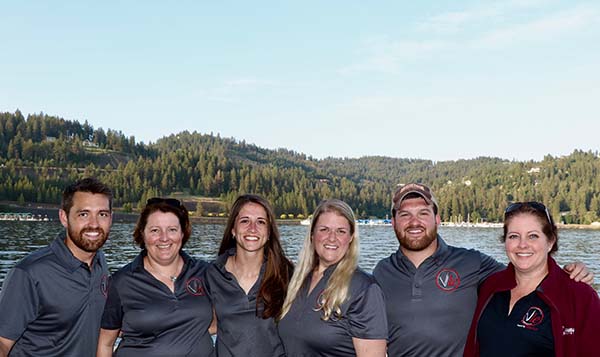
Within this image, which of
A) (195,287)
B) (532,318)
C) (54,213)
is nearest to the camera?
(532,318)

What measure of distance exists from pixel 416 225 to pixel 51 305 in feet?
11.7

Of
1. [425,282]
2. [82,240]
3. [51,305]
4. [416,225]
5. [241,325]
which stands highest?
[416,225]

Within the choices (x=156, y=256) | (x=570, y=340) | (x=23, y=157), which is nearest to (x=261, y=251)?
(x=156, y=256)

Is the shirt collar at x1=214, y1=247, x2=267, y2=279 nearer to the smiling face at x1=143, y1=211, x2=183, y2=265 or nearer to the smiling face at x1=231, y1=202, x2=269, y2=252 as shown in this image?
the smiling face at x1=231, y1=202, x2=269, y2=252

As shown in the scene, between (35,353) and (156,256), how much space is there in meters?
1.37

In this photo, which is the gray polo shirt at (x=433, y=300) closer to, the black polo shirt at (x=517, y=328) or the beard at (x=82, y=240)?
the black polo shirt at (x=517, y=328)

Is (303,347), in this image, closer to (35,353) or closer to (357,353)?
(357,353)

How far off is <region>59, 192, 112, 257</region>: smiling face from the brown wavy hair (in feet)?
4.08

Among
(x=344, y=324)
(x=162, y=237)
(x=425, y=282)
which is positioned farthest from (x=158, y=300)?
(x=425, y=282)

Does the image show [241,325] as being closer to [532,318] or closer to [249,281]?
[249,281]

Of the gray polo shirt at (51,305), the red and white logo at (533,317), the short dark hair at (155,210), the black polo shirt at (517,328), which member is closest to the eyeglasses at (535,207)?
the black polo shirt at (517,328)

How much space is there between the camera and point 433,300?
510 cm

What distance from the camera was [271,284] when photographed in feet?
17.1

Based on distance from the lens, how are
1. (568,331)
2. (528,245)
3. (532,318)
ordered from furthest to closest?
1. (528,245)
2. (532,318)
3. (568,331)
